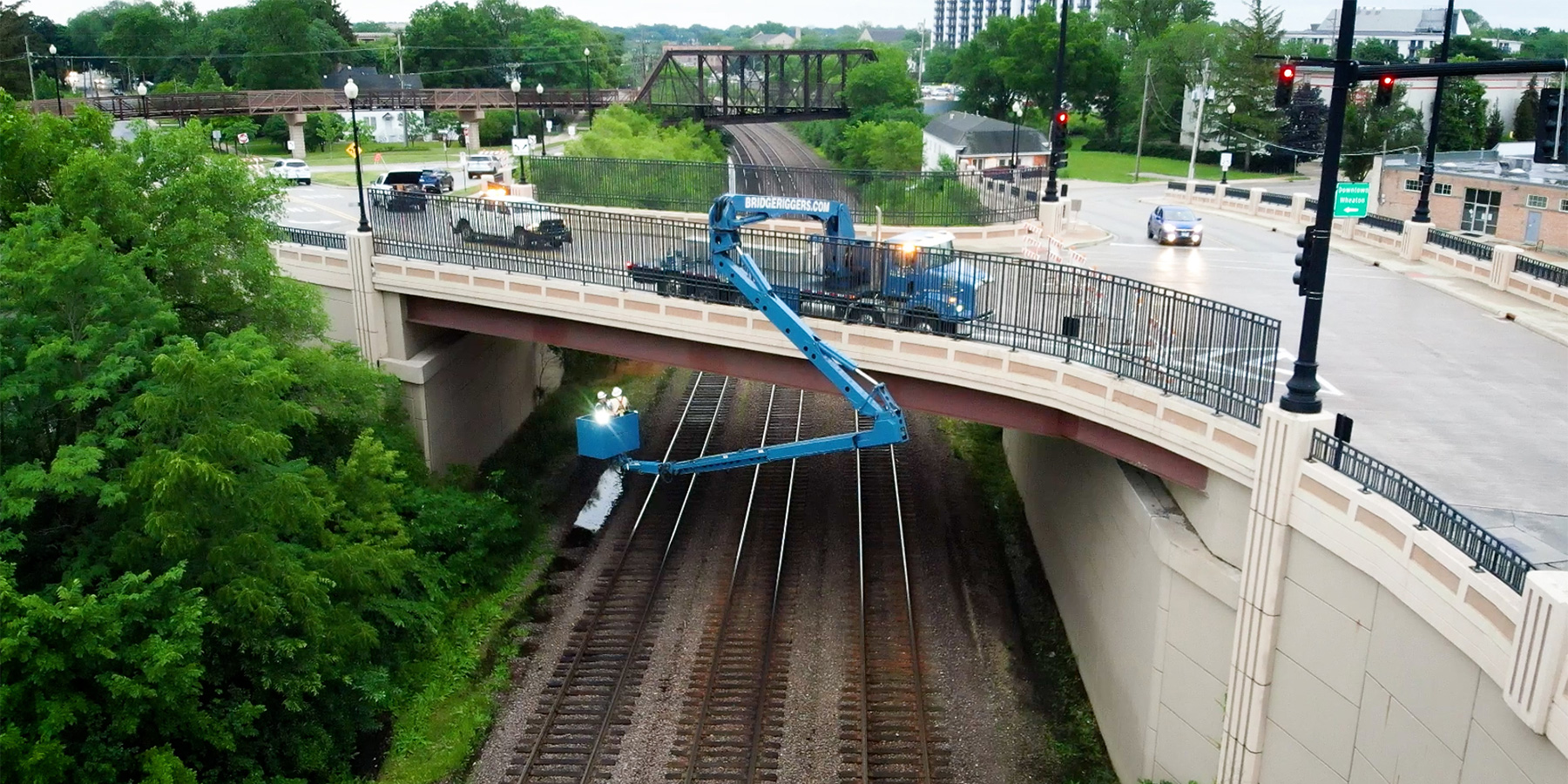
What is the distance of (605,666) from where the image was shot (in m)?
21.4

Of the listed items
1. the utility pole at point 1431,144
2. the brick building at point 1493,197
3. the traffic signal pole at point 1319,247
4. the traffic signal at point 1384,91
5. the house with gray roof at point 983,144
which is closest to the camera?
the traffic signal pole at point 1319,247

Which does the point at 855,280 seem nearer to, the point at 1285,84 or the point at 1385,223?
the point at 1285,84

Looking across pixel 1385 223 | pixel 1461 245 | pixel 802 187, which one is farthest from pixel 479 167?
pixel 1461 245

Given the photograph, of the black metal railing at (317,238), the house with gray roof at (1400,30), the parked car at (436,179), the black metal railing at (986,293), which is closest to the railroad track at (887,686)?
the black metal railing at (986,293)

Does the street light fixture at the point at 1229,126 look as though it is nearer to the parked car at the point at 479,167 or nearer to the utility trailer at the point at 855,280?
the parked car at the point at 479,167

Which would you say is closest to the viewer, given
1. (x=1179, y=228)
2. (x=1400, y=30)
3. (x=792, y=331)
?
(x=792, y=331)

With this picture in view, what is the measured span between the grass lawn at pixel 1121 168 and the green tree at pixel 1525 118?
556 inches

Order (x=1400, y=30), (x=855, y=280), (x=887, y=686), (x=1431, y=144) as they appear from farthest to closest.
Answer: (x=1400, y=30)
(x=1431, y=144)
(x=855, y=280)
(x=887, y=686)

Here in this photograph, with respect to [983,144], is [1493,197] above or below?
below

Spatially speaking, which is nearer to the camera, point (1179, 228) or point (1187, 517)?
point (1187, 517)

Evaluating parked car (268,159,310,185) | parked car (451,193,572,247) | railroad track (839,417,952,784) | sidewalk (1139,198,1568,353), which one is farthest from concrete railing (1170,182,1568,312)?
parked car (268,159,310,185)

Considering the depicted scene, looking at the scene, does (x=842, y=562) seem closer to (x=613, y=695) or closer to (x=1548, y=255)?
(x=613, y=695)

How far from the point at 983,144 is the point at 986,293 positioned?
60.9 metres

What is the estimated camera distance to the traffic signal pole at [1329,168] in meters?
12.8
